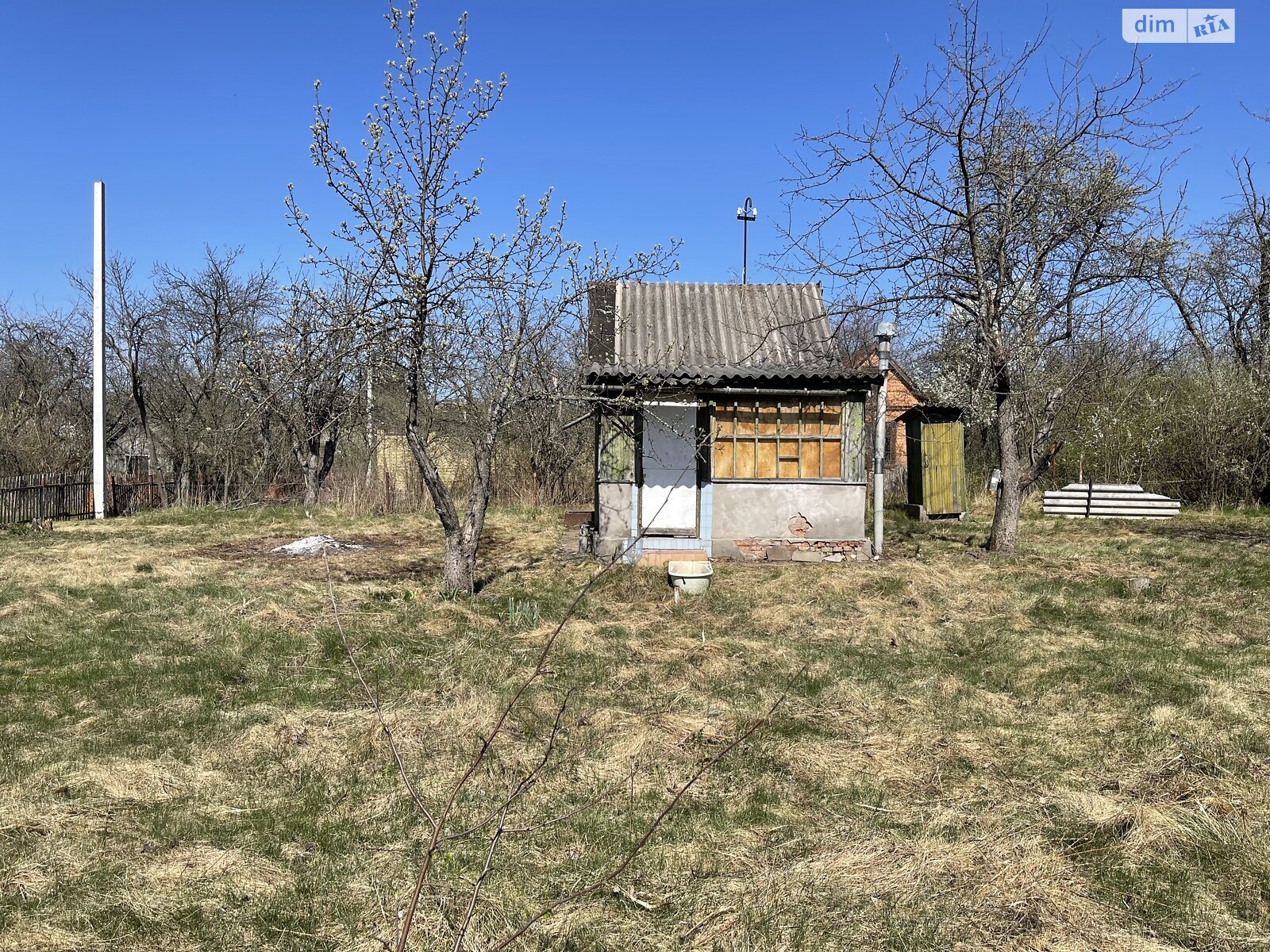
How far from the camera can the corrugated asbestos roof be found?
11.0 m

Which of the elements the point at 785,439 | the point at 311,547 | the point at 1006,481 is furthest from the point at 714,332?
the point at 311,547

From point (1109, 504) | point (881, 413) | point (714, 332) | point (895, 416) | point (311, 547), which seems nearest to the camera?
point (881, 413)

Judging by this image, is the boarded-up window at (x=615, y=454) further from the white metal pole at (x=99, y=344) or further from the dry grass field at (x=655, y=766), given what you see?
the white metal pole at (x=99, y=344)

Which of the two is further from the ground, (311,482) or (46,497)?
(311,482)

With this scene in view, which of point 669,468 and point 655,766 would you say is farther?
point 669,468

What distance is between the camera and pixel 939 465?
55.9 ft

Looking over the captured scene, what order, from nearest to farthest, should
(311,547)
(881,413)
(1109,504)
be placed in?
1. (881,413)
2. (311,547)
3. (1109,504)

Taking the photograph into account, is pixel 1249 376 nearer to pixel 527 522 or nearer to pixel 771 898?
pixel 527 522

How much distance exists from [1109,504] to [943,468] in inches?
131

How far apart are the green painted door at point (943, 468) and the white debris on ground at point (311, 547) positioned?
1125cm

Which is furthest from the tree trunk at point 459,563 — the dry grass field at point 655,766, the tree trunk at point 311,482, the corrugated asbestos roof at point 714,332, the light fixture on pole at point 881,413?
the tree trunk at point 311,482

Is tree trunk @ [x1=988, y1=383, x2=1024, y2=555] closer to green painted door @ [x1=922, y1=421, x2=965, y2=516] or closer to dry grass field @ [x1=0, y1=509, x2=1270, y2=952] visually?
dry grass field @ [x1=0, y1=509, x2=1270, y2=952]

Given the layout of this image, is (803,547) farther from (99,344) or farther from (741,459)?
(99,344)

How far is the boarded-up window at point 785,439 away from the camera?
1139 centimetres
